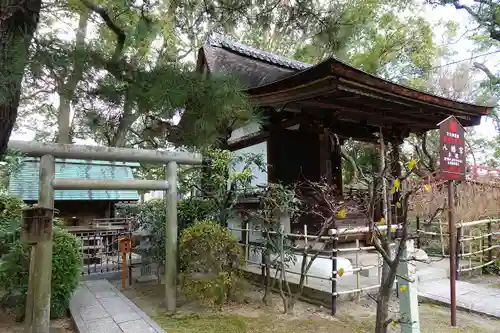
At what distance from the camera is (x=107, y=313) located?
4641 mm

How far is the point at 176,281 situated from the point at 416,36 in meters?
14.7

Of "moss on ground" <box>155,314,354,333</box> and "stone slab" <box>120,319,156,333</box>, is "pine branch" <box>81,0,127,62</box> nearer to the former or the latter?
"stone slab" <box>120,319,156,333</box>

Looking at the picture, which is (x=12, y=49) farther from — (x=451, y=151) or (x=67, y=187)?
(x=451, y=151)

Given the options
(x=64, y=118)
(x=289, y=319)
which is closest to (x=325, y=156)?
(x=289, y=319)

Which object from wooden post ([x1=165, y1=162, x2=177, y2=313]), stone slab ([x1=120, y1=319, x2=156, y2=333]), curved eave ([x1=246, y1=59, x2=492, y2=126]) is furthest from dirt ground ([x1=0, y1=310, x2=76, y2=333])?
curved eave ([x1=246, y1=59, x2=492, y2=126])

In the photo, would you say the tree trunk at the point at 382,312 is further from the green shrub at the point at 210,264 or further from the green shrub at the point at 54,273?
the green shrub at the point at 54,273

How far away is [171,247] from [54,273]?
5.07ft

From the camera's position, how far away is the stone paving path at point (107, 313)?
4.10 m

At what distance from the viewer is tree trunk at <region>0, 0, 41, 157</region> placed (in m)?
Answer: 2.14

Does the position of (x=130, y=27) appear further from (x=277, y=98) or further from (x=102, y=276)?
(x=102, y=276)

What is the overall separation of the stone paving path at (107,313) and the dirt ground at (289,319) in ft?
0.76

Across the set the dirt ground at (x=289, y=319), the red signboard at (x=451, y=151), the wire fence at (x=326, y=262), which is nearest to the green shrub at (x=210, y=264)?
the dirt ground at (x=289, y=319)

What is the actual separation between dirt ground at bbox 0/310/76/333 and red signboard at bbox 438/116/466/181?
17.1 ft

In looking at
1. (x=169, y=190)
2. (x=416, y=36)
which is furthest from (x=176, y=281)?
(x=416, y=36)
